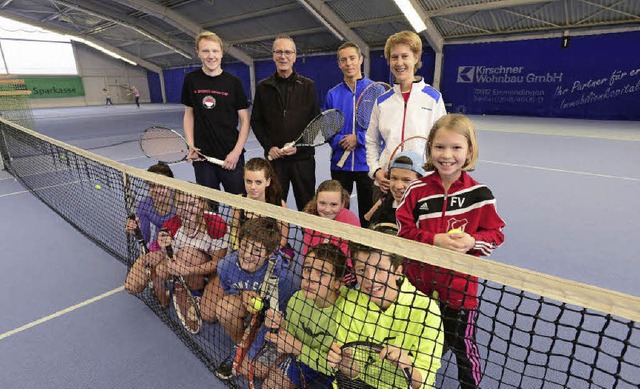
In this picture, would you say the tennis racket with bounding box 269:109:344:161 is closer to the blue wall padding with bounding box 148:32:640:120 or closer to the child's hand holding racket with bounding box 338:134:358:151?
the child's hand holding racket with bounding box 338:134:358:151

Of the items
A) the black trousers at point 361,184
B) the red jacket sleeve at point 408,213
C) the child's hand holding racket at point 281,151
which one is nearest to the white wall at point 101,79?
the child's hand holding racket at point 281,151

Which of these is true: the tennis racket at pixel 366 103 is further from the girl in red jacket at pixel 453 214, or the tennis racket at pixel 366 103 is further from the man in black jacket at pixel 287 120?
the girl in red jacket at pixel 453 214

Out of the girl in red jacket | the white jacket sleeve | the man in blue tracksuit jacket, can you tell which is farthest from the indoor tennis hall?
the white jacket sleeve

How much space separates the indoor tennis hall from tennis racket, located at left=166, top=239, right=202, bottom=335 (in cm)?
4

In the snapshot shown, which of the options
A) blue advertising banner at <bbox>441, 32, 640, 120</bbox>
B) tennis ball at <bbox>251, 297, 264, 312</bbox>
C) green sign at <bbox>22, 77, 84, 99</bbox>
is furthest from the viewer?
green sign at <bbox>22, 77, 84, 99</bbox>

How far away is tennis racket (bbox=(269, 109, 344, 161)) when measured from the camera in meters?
2.89

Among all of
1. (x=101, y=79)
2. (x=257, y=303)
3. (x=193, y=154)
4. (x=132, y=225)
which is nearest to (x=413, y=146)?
(x=257, y=303)

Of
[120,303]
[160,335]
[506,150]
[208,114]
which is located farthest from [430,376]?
[506,150]

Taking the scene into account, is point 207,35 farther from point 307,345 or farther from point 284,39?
point 307,345

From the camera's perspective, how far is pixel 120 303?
2643 millimetres

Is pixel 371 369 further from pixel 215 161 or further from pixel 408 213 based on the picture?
pixel 215 161

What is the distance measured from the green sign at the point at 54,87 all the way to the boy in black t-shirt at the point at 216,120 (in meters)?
29.5

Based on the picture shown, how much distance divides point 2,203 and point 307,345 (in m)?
5.17

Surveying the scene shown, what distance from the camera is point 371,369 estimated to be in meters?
1.47
